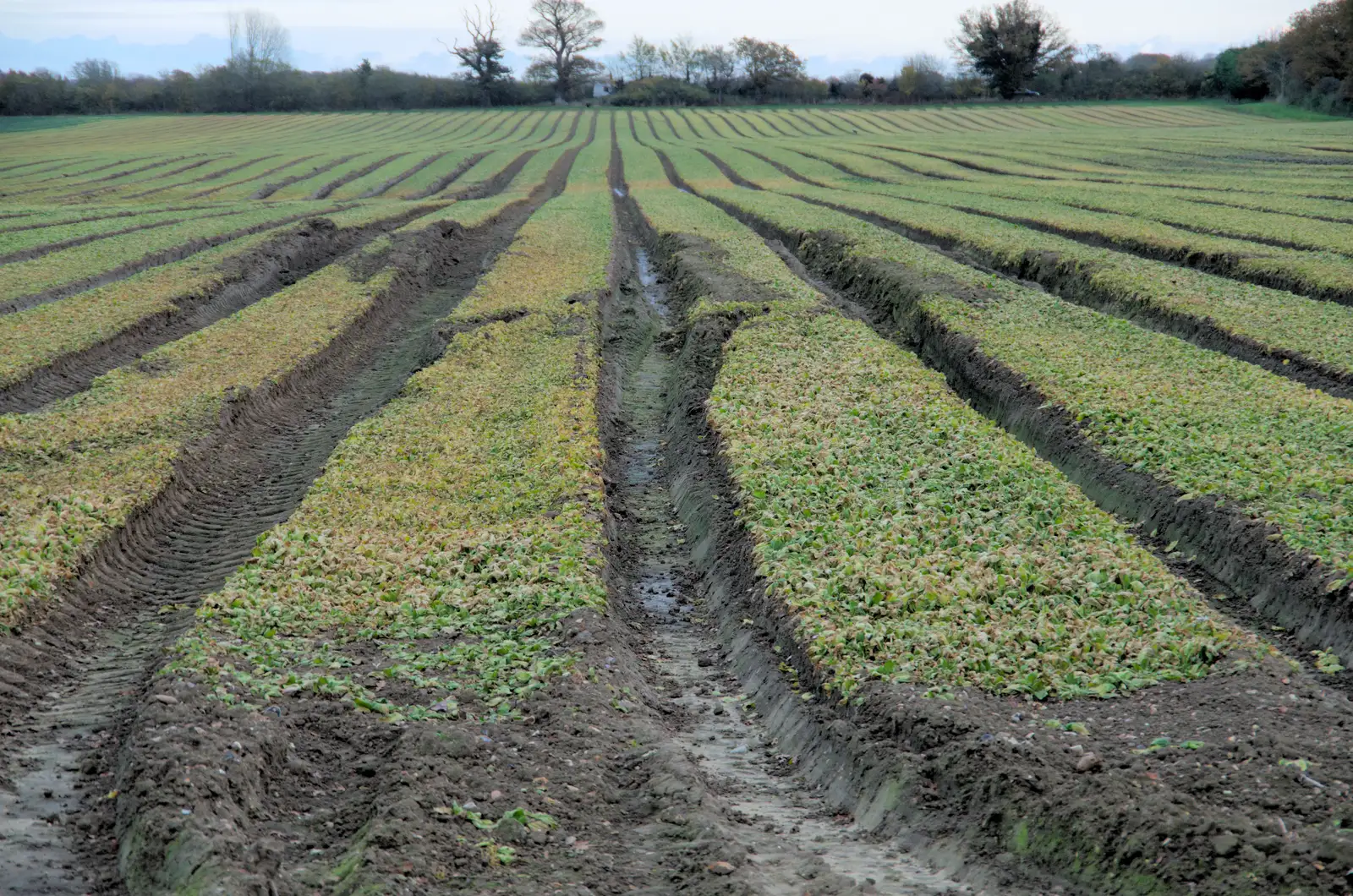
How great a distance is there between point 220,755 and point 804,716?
4.55 m

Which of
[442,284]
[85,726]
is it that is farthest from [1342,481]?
[442,284]

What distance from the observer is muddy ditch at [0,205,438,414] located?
58.3ft

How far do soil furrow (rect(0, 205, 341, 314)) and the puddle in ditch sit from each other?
1807 cm

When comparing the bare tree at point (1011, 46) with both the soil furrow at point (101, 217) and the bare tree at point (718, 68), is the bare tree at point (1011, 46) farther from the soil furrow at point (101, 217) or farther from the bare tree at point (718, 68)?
the soil furrow at point (101, 217)

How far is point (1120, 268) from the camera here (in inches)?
950

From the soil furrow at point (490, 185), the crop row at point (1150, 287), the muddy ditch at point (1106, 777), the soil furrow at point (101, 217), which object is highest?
the soil furrow at point (490, 185)

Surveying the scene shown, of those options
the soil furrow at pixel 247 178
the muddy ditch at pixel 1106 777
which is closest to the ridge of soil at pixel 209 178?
the soil furrow at pixel 247 178

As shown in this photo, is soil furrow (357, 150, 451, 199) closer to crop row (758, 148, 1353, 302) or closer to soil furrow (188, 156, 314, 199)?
soil furrow (188, 156, 314, 199)

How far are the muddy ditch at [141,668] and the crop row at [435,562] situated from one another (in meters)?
0.68

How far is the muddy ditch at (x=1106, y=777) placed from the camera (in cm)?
594

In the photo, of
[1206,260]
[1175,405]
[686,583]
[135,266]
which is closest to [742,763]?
[686,583]

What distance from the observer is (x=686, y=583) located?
11.6 meters

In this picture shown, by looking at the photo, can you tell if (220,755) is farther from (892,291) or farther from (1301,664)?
(892,291)

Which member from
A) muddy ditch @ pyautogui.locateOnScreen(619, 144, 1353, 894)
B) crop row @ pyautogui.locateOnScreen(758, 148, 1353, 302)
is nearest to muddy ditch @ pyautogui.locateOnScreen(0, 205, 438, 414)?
muddy ditch @ pyautogui.locateOnScreen(619, 144, 1353, 894)
